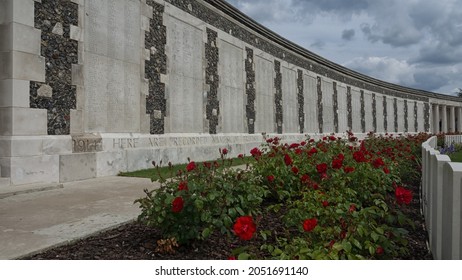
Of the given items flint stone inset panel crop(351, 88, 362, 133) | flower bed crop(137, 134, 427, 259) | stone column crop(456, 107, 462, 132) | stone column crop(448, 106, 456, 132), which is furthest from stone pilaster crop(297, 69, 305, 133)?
stone column crop(456, 107, 462, 132)

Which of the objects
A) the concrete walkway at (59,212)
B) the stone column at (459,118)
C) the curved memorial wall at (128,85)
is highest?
the stone column at (459,118)

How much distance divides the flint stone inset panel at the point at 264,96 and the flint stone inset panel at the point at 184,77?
467 cm

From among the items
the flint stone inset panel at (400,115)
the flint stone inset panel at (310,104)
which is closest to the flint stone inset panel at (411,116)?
the flint stone inset panel at (400,115)

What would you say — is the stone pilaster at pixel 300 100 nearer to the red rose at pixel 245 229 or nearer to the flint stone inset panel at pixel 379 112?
the flint stone inset panel at pixel 379 112

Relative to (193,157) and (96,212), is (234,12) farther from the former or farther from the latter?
(96,212)

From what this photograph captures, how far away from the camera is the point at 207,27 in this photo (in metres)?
12.8

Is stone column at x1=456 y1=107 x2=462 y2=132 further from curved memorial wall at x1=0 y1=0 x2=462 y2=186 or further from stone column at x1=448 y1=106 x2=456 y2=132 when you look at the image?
curved memorial wall at x1=0 y1=0 x2=462 y2=186

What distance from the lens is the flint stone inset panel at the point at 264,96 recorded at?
16.5 m

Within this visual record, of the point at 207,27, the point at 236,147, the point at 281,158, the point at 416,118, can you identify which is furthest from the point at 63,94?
the point at 416,118

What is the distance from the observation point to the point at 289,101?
19.6 m

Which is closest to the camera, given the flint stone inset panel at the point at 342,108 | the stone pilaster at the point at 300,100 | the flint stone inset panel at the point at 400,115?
the stone pilaster at the point at 300,100

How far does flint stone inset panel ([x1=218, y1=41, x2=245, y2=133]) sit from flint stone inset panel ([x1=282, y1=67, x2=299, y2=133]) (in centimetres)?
464

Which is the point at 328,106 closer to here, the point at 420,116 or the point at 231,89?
the point at 231,89

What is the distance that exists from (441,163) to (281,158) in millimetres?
2784
